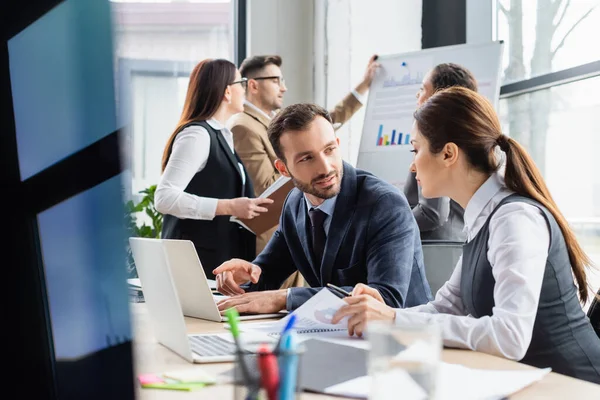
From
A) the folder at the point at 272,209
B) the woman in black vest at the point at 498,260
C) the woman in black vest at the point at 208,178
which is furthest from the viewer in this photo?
the woman in black vest at the point at 208,178

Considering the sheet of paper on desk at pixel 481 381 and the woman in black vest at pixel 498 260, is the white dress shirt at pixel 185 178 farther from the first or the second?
the sheet of paper on desk at pixel 481 381

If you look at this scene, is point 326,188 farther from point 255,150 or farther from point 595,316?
point 255,150

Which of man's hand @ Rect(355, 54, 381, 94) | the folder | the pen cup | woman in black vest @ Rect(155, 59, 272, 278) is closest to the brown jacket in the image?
woman in black vest @ Rect(155, 59, 272, 278)

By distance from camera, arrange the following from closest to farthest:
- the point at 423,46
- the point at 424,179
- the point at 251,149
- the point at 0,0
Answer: the point at 0,0 → the point at 424,179 → the point at 251,149 → the point at 423,46

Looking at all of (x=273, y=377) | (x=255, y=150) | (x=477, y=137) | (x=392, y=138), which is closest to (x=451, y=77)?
(x=392, y=138)

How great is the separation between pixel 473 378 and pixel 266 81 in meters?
2.82

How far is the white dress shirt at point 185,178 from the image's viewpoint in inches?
114

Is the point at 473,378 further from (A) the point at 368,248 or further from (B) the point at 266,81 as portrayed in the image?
(B) the point at 266,81

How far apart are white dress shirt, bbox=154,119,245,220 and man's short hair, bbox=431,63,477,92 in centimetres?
99

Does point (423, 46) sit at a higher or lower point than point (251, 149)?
higher

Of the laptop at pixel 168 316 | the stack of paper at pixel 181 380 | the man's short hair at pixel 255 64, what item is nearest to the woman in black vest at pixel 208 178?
the man's short hair at pixel 255 64

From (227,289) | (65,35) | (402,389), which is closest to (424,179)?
(227,289)

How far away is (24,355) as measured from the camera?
385 mm

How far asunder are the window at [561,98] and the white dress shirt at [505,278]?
60.7 inches
